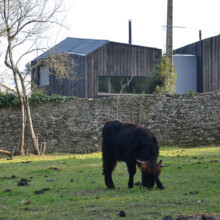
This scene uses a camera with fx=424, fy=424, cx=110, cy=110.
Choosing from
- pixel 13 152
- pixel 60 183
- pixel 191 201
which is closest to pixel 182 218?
pixel 191 201

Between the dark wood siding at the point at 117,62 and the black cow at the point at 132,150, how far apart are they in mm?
20329

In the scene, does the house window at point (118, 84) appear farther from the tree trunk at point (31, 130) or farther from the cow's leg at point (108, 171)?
the cow's leg at point (108, 171)

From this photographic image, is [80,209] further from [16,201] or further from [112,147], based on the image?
[112,147]

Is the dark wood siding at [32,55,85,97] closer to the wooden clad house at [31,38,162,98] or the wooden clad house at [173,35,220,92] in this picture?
the wooden clad house at [31,38,162,98]

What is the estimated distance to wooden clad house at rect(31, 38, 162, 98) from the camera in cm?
3134

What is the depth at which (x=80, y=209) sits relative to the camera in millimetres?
7824

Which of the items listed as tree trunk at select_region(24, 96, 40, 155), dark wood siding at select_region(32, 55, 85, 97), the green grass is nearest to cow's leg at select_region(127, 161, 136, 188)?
the green grass

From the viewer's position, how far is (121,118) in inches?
903

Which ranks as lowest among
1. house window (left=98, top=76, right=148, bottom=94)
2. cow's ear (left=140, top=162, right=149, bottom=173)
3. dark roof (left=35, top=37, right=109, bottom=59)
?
cow's ear (left=140, top=162, right=149, bottom=173)

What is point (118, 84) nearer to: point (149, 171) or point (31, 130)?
point (31, 130)


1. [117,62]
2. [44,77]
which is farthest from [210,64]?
[44,77]

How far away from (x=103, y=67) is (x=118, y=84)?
179 cm

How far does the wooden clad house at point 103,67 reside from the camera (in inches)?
1234

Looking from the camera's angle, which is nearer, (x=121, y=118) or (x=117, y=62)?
(x=121, y=118)
